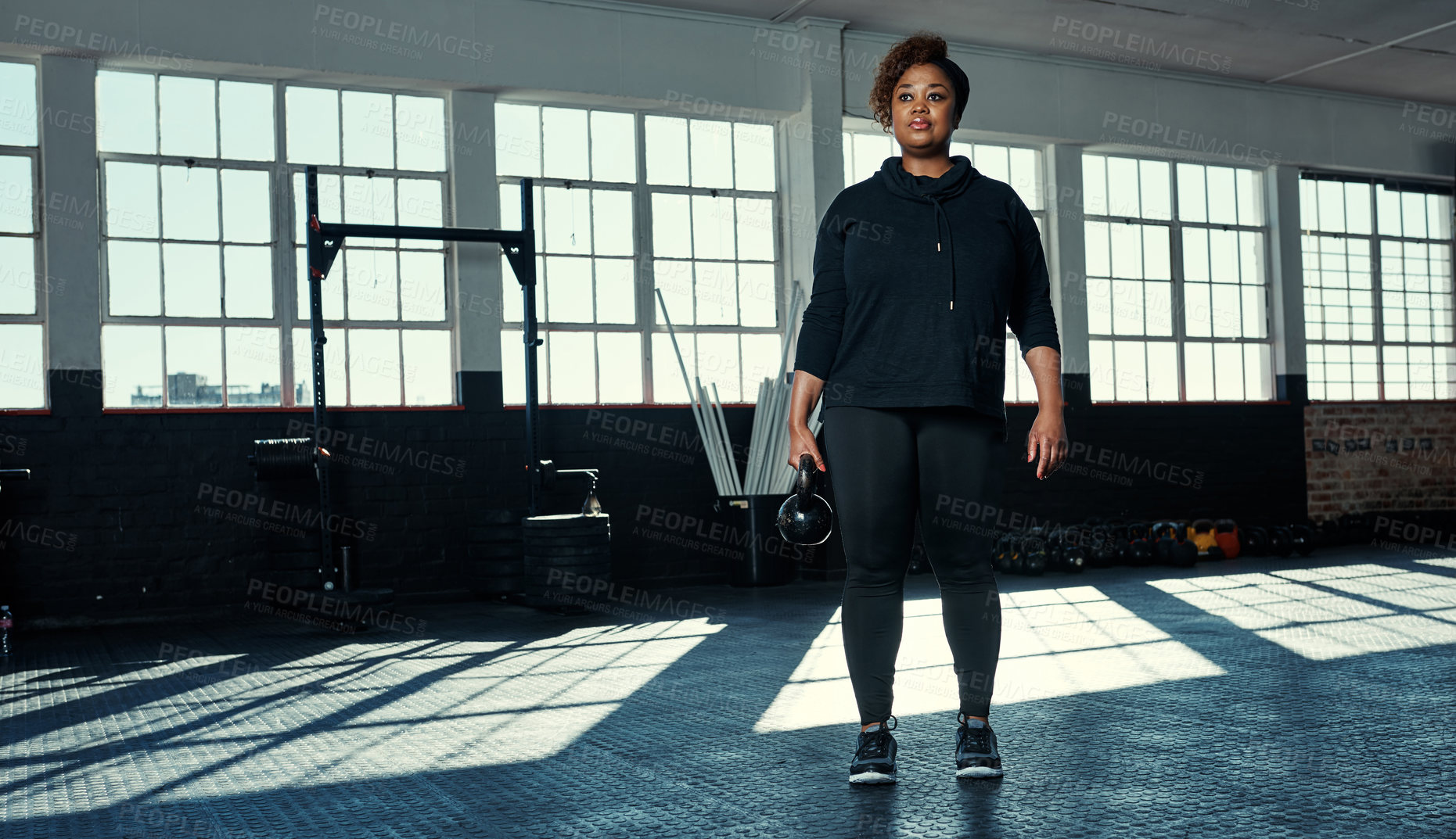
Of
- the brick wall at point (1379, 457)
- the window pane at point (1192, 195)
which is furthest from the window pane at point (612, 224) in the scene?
the brick wall at point (1379, 457)

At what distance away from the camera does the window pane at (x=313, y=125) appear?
22.3 ft

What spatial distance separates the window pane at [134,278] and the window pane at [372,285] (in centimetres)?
100

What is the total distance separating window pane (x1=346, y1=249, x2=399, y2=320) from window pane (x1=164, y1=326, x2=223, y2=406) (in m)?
0.76

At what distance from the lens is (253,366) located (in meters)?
6.63

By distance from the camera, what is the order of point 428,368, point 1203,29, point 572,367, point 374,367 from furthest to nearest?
point 1203,29
point 572,367
point 428,368
point 374,367

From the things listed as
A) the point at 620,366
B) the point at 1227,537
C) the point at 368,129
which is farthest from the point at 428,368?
the point at 1227,537

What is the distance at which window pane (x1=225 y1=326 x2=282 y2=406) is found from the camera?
21.6 ft

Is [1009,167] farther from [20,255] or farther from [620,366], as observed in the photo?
[20,255]

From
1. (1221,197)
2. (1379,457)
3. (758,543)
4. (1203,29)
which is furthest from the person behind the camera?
(1379,457)

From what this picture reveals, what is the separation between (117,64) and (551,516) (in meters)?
3.44

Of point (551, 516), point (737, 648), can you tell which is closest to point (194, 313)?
point (551, 516)

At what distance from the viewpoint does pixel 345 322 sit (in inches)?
269

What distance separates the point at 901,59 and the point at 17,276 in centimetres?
552

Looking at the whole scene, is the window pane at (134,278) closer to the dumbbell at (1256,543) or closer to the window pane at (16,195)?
the window pane at (16,195)
